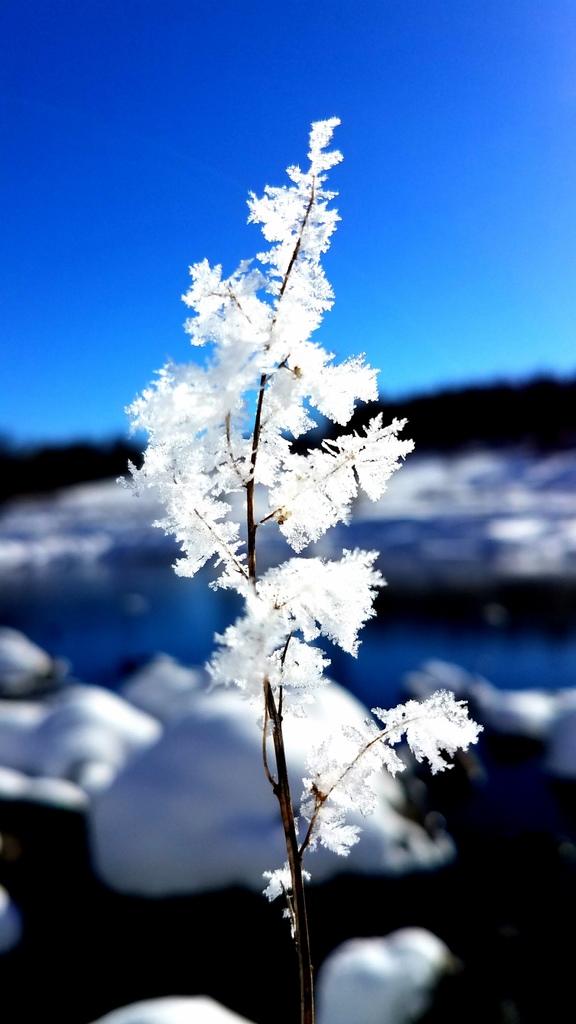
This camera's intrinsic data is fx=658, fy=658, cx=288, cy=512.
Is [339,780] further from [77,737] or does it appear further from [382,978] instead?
[77,737]

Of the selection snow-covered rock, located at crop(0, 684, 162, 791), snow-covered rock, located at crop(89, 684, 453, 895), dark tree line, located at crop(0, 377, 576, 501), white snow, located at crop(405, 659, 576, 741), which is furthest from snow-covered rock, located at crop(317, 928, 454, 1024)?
dark tree line, located at crop(0, 377, 576, 501)

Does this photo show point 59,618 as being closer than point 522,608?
No

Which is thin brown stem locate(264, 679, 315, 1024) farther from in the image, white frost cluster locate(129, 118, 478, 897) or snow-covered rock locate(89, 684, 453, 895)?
snow-covered rock locate(89, 684, 453, 895)

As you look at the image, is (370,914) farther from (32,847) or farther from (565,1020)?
(32,847)

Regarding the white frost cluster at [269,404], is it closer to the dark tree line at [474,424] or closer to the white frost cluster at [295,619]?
the white frost cluster at [295,619]

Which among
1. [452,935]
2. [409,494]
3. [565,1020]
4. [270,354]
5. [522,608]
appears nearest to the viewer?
[270,354]

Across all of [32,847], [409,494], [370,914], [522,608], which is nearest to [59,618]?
[522,608]

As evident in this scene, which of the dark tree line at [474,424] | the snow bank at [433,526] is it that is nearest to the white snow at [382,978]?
the snow bank at [433,526]
